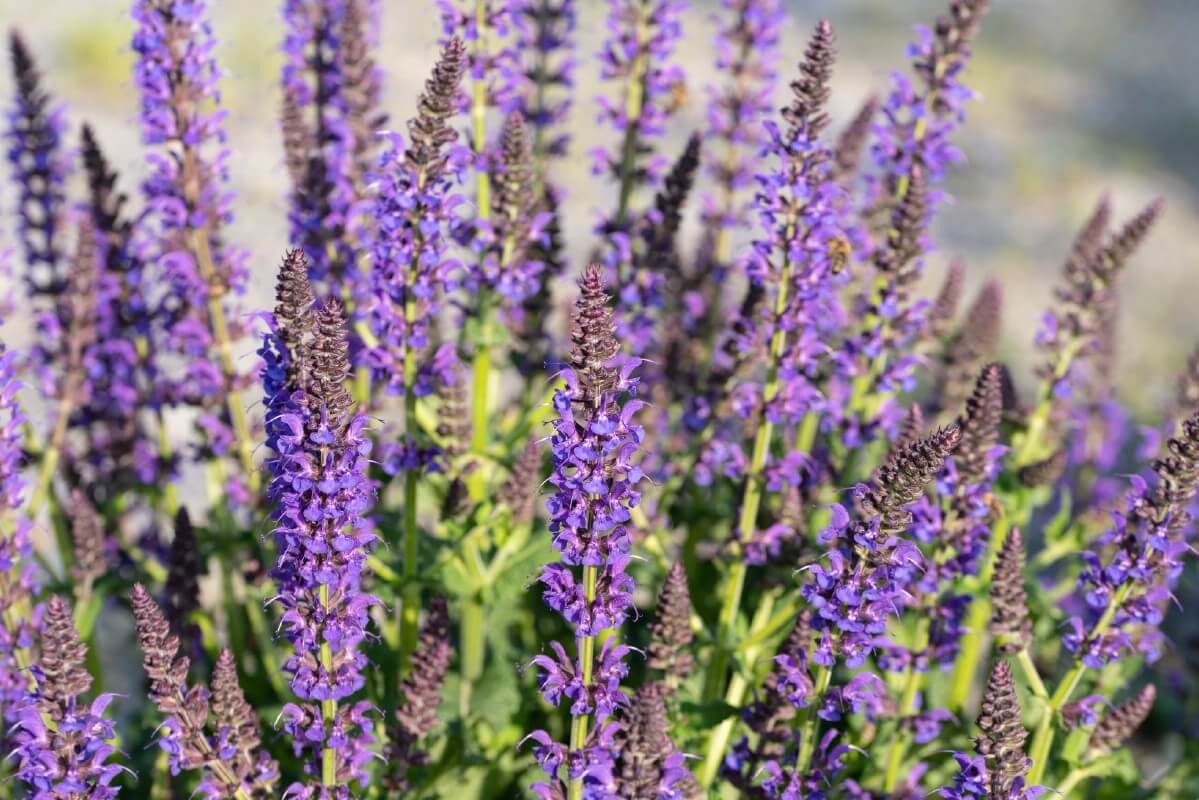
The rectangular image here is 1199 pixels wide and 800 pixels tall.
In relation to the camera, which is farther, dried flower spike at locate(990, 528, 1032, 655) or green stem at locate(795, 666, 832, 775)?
dried flower spike at locate(990, 528, 1032, 655)

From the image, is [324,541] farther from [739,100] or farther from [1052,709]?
[739,100]

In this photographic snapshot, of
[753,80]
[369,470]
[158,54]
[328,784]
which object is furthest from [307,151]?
[328,784]

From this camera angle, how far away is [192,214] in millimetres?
6906

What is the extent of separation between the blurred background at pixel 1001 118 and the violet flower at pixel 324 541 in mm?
9324

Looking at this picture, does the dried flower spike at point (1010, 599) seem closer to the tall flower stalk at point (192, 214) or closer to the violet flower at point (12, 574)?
the tall flower stalk at point (192, 214)

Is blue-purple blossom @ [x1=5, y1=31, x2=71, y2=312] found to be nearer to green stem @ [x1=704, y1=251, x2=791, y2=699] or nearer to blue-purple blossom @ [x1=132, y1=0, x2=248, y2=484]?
blue-purple blossom @ [x1=132, y1=0, x2=248, y2=484]

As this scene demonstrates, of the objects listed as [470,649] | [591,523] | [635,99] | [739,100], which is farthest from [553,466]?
[739,100]

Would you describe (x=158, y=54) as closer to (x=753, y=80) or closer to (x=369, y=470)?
(x=369, y=470)

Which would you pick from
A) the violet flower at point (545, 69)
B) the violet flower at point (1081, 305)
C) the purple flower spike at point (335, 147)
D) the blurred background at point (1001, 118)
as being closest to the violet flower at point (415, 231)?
the purple flower spike at point (335, 147)

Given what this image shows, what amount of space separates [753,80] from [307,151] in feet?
10.4

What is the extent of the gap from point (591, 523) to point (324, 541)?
1.04m

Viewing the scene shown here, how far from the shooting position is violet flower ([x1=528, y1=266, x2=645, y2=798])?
4.33 meters

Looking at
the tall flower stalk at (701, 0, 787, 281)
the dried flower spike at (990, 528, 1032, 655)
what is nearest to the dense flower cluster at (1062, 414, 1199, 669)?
the dried flower spike at (990, 528, 1032, 655)

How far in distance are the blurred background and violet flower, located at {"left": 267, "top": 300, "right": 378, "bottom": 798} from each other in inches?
367
